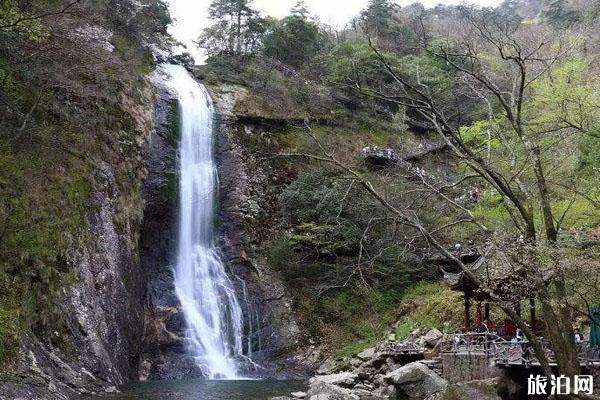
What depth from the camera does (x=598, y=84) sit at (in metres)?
14.2

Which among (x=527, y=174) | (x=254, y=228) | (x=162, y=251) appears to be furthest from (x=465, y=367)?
(x=254, y=228)

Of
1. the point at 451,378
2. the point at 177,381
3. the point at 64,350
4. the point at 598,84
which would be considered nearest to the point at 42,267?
the point at 64,350

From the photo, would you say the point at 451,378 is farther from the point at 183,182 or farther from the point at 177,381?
the point at 183,182

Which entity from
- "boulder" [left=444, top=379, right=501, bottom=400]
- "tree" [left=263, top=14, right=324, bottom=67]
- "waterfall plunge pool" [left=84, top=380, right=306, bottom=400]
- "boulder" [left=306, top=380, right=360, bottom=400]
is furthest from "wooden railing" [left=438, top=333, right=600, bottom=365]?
"tree" [left=263, top=14, right=324, bottom=67]

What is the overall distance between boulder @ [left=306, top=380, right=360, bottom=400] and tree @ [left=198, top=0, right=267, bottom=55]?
1074 inches

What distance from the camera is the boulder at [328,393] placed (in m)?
12.7

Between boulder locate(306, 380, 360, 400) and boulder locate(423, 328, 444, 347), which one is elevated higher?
boulder locate(423, 328, 444, 347)

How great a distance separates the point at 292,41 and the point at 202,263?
1964cm

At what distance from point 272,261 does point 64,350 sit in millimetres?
12202

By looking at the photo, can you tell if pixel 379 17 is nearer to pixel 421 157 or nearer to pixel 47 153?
pixel 421 157

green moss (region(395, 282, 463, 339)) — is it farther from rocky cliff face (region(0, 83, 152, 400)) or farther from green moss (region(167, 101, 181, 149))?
green moss (region(167, 101, 181, 149))

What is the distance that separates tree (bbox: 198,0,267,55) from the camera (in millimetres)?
36438

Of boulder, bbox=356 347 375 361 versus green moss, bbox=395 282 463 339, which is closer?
boulder, bbox=356 347 375 361

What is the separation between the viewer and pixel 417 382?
1297 centimetres
